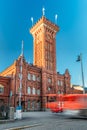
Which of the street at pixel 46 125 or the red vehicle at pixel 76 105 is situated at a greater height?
the red vehicle at pixel 76 105

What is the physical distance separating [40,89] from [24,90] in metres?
6.77

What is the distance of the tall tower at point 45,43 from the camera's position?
5924 cm

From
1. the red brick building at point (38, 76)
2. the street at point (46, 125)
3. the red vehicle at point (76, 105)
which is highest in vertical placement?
the red brick building at point (38, 76)

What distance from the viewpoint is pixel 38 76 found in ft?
184

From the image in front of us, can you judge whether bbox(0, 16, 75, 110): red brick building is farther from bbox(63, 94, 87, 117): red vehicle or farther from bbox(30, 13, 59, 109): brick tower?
bbox(63, 94, 87, 117): red vehicle

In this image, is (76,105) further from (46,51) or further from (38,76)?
(46,51)

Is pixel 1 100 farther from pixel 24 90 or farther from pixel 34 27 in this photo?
pixel 34 27

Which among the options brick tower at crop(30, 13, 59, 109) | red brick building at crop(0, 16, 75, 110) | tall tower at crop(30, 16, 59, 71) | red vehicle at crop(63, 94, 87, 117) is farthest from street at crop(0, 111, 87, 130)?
tall tower at crop(30, 16, 59, 71)

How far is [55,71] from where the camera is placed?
60.4 metres

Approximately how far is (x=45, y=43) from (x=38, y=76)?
12.1 metres

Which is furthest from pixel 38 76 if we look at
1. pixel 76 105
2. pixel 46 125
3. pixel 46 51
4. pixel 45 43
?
pixel 46 125

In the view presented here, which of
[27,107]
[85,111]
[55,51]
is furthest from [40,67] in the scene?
[85,111]

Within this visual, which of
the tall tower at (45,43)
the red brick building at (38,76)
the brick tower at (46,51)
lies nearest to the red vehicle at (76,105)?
the red brick building at (38,76)

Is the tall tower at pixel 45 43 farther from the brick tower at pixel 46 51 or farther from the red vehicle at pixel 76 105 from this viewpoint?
the red vehicle at pixel 76 105
